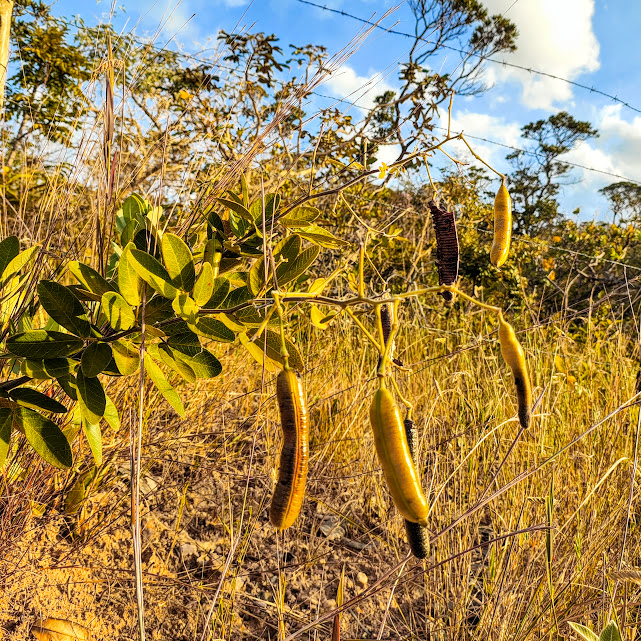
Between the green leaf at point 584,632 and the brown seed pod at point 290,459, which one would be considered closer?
the brown seed pod at point 290,459

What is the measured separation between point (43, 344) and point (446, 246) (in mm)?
497

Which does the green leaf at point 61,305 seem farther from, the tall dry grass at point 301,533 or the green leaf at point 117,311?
the tall dry grass at point 301,533

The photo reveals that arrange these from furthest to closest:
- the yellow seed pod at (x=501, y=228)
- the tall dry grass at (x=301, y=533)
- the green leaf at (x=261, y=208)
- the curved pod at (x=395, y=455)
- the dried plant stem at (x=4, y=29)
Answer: the dried plant stem at (x=4, y=29) < the tall dry grass at (x=301, y=533) < the green leaf at (x=261, y=208) < the yellow seed pod at (x=501, y=228) < the curved pod at (x=395, y=455)

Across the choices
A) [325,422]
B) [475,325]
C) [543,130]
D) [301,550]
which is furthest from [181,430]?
[543,130]

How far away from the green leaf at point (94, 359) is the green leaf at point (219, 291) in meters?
0.14

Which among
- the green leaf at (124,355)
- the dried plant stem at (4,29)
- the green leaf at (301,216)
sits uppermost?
the dried plant stem at (4,29)

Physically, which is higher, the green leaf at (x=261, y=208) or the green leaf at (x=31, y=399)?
the green leaf at (x=261, y=208)

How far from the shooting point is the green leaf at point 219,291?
1.97 feet

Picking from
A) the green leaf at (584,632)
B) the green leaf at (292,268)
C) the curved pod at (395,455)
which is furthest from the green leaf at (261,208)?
the green leaf at (584,632)

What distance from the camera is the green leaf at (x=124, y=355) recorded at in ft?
2.09

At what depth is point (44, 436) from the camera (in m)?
0.66

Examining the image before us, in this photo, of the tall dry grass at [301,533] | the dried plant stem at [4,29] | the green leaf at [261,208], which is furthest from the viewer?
the dried plant stem at [4,29]

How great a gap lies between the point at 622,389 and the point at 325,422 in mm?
1140

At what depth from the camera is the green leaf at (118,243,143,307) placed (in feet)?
1.88
